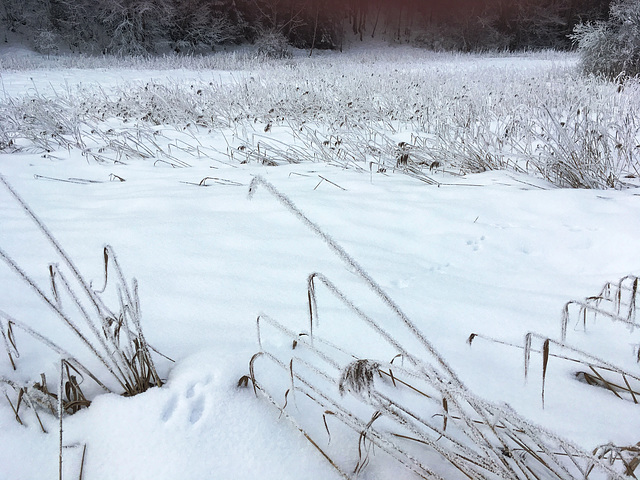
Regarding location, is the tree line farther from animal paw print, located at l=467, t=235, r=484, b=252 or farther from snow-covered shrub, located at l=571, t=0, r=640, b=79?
animal paw print, located at l=467, t=235, r=484, b=252

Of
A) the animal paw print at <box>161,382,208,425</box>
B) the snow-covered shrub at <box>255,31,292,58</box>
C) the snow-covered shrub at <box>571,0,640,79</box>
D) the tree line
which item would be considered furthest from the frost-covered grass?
the snow-covered shrub at <box>255,31,292,58</box>

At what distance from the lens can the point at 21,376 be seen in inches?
39.9

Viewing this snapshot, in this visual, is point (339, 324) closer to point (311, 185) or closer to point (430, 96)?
point (311, 185)

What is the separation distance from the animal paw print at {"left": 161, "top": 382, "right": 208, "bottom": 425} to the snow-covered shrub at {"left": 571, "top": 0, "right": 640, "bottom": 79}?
994 cm

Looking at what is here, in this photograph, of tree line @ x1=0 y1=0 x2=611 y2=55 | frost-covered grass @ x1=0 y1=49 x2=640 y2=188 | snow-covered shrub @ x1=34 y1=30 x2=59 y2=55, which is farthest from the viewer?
tree line @ x1=0 y1=0 x2=611 y2=55

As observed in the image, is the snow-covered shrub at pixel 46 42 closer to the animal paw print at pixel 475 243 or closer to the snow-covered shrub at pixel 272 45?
the snow-covered shrub at pixel 272 45

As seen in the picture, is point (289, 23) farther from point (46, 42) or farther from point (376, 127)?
point (376, 127)

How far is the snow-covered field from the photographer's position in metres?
0.85

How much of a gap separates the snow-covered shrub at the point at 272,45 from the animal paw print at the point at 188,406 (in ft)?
84.0

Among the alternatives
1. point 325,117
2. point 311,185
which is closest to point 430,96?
point 325,117

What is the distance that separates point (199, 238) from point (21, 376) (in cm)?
97

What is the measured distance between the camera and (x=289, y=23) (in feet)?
92.7

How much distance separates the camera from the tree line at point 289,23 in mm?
22516

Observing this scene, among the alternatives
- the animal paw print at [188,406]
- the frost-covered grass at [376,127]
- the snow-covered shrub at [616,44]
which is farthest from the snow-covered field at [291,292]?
the snow-covered shrub at [616,44]
